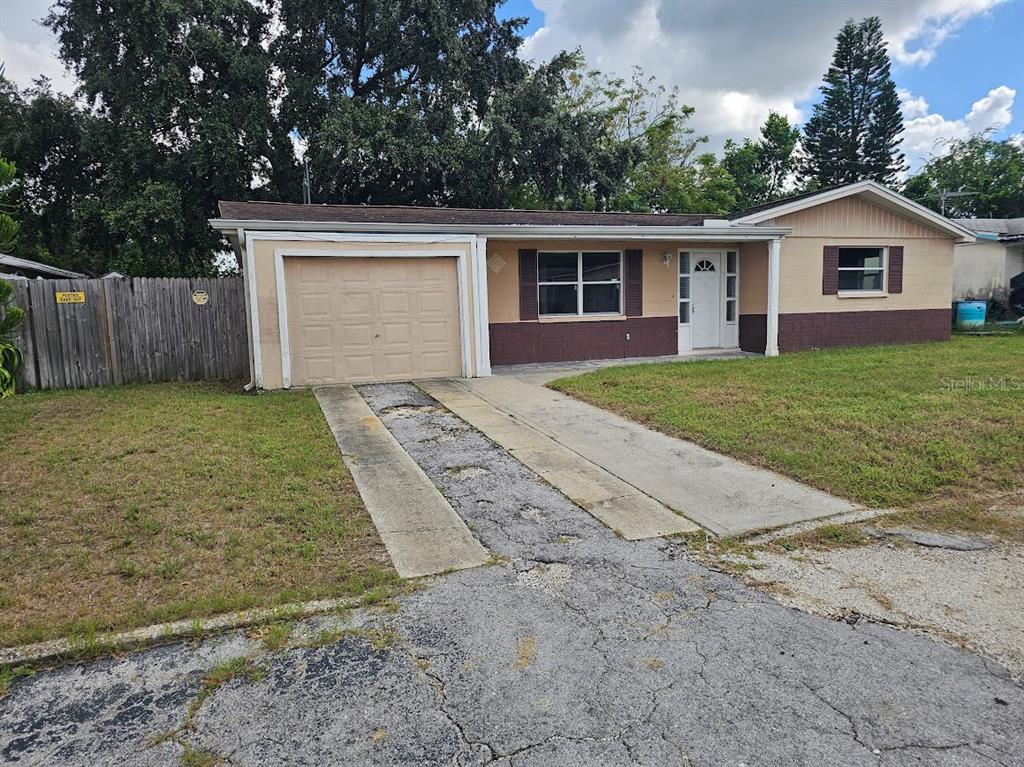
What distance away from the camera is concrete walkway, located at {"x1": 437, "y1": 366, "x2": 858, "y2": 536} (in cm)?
472

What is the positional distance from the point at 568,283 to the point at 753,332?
4.27 m

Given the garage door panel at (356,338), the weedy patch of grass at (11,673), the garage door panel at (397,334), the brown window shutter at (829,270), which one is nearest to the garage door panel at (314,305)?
the garage door panel at (356,338)

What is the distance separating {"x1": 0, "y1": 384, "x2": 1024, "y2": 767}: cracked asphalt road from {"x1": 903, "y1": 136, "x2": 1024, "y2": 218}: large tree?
39631 millimetres

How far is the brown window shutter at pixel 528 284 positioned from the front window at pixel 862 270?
7.18 metres

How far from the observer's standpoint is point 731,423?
23.4ft

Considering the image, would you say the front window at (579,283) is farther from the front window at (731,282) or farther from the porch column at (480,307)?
the front window at (731,282)

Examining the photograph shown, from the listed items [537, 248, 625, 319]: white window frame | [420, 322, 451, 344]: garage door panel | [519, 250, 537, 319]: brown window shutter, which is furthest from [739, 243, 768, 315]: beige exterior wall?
[420, 322, 451, 344]: garage door panel

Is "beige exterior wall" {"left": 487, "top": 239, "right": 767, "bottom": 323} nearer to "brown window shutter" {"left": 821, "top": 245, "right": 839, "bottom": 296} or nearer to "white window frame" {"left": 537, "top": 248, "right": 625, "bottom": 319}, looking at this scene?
"white window frame" {"left": 537, "top": 248, "right": 625, "bottom": 319}

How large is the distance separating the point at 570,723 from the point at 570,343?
35.4 feet

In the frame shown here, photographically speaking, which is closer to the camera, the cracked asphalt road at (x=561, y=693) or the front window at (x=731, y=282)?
the cracked asphalt road at (x=561, y=693)

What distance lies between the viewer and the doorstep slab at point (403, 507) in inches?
157

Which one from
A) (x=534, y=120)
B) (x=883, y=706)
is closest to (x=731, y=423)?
(x=883, y=706)

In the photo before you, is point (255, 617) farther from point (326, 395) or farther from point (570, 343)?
point (570, 343)

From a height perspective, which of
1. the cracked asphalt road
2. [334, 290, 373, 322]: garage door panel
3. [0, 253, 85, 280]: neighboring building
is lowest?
the cracked asphalt road
